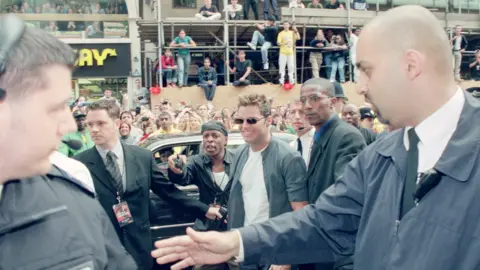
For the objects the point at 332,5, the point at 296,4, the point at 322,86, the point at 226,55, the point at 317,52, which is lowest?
the point at 322,86

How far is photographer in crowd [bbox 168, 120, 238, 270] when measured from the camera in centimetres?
492

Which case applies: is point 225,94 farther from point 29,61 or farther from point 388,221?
point 29,61

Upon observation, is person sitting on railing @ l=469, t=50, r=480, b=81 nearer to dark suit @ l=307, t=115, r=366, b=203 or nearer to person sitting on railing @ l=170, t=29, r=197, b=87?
person sitting on railing @ l=170, t=29, r=197, b=87

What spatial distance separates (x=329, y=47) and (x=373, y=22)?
1781 centimetres

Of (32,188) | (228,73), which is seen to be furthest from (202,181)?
(228,73)

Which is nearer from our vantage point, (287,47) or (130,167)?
(130,167)

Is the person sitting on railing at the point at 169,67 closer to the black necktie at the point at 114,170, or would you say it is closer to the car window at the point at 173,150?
the car window at the point at 173,150

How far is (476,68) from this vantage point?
2217 cm

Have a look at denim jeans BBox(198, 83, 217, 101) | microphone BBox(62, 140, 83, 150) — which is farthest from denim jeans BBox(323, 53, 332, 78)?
microphone BBox(62, 140, 83, 150)

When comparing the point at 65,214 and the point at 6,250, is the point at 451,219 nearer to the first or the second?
the point at 65,214

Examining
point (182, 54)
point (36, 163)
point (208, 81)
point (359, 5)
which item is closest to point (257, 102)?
point (36, 163)

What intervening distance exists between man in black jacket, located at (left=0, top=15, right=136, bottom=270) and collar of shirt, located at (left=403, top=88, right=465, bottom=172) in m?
1.21

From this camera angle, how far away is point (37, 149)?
4.37 feet

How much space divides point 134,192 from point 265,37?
15.5 m
